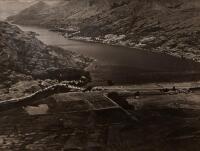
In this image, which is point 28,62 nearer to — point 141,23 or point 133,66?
point 133,66

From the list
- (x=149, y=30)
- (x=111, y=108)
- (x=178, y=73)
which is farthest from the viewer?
(x=149, y=30)

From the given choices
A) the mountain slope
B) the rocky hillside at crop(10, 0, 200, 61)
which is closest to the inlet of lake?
the mountain slope

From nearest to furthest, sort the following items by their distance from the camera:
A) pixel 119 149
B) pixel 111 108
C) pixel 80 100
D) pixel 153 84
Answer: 1. pixel 119 149
2. pixel 111 108
3. pixel 80 100
4. pixel 153 84

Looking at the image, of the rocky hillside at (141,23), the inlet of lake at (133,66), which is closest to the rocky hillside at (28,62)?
the inlet of lake at (133,66)

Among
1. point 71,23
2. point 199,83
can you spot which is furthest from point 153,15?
point 199,83

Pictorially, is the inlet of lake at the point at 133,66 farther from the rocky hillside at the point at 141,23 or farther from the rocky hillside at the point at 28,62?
the rocky hillside at the point at 141,23

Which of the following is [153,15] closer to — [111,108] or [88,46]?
[88,46]

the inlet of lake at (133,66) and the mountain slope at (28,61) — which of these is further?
the inlet of lake at (133,66)
